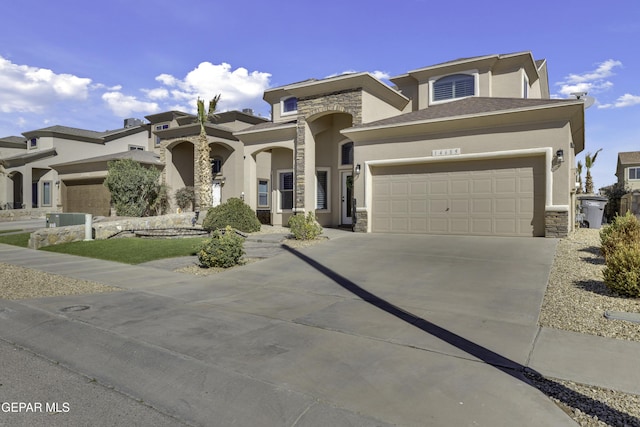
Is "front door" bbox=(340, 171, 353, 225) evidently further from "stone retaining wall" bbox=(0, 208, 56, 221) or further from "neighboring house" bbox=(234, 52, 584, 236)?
"stone retaining wall" bbox=(0, 208, 56, 221)

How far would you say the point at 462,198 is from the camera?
13953 millimetres

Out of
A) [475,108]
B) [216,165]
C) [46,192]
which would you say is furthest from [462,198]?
[46,192]

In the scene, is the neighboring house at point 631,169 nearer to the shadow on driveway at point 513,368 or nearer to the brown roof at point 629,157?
the brown roof at point 629,157

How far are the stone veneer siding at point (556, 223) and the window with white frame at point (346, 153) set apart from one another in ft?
30.2

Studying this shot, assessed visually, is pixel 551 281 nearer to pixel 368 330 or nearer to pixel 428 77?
pixel 368 330

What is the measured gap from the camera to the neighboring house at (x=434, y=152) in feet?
42.0

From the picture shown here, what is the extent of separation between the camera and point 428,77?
19594 mm

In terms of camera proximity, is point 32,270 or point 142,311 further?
point 32,270

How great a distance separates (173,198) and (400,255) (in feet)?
64.8

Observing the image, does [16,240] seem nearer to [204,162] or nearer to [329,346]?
[204,162]

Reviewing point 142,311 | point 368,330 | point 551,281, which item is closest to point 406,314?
point 368,330

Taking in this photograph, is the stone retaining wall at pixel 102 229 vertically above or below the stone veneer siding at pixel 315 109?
Result: below

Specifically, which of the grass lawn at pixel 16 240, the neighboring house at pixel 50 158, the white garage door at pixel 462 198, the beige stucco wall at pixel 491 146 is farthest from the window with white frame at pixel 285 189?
the neighboring house at pixel 50 158

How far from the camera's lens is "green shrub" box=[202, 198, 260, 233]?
17.0 meters
